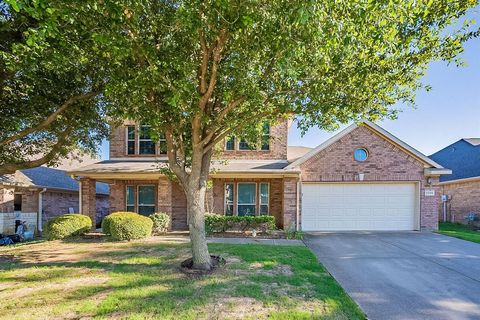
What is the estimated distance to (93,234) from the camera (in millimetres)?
13141

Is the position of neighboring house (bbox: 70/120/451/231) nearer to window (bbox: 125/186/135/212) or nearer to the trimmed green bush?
the trimmed green bush

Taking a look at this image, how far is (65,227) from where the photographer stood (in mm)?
11984

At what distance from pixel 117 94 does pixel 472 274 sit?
9.55m

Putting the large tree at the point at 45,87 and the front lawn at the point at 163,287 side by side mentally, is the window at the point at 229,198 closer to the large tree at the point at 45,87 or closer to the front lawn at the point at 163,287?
the front lawn at the point at 163,287

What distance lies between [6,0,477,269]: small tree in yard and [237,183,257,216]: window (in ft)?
23.4

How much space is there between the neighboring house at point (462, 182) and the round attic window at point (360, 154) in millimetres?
8439

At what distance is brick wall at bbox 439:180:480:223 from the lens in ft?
57.0

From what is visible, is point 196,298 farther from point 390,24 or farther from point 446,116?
point 446,116

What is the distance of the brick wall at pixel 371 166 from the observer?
13578 millimetres

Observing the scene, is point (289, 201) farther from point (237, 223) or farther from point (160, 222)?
point (160, 222)

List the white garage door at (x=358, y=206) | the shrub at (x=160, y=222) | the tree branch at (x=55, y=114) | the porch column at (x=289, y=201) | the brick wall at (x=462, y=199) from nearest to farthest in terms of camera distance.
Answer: the tree branch at (x=55, y=114), the shrub at (x=160, y=222), the porch column at (x=289, y=201), the white garage door at (x=358, y=206), the brick wall at (x=462, y=199)

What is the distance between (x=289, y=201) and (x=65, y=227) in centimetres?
945

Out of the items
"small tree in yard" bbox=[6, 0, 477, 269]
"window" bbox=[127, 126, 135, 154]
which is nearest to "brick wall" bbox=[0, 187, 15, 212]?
"window" bbox=[127, 126, 135, 154]

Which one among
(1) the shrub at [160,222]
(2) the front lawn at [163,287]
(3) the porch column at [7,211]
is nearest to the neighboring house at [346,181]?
(1) the shrub at [160,222]
